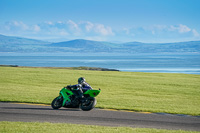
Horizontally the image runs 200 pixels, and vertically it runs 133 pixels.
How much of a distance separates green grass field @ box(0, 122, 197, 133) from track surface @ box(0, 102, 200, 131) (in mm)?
918

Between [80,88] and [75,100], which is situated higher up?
[80,88]

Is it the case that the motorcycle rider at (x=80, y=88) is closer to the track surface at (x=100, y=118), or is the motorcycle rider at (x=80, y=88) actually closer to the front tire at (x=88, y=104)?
the front tire at (x=88, y=104)

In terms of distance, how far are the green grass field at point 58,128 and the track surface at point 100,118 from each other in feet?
3.01

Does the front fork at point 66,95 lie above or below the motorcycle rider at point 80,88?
below

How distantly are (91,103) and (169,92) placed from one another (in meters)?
12.2

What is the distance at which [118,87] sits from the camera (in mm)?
27812

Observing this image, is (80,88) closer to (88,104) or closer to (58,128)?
(88,104)

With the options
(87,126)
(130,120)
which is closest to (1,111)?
(87,126)

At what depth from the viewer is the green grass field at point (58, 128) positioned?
9.99m

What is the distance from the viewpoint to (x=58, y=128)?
10.5 metres

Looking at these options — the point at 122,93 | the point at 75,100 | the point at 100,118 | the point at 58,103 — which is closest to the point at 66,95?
the point at 75,100

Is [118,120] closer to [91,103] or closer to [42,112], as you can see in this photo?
[91,103]

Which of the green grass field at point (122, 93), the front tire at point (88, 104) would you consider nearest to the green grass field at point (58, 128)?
the front tire at point (88, 104)

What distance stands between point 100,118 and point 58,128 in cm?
290
